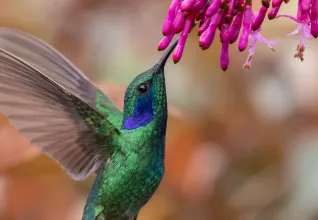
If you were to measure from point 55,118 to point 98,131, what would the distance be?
5.9 inches

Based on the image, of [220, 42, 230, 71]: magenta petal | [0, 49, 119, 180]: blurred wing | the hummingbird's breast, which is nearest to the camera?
[220, 42, 230, 71]: magenta petal

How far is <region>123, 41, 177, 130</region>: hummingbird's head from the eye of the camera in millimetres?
2238

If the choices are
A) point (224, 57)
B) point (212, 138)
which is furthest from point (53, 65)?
point (212, 138)

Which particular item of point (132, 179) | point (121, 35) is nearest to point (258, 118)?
point (121, 35)

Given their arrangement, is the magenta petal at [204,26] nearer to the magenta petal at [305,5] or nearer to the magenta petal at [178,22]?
the magenta petal at [178,22]

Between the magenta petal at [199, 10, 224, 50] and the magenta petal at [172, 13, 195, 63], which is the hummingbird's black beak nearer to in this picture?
the magenta petal at [172, 13, 195, 63]

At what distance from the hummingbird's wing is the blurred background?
84 centimetres

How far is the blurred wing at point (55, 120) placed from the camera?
2.14 meters

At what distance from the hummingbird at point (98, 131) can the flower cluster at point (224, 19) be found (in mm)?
255

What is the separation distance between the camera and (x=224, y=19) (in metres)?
1.87

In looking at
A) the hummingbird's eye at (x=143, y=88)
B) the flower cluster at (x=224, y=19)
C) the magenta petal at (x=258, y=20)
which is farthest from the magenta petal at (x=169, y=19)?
the hummingbird's eye at (x=143, y=88)

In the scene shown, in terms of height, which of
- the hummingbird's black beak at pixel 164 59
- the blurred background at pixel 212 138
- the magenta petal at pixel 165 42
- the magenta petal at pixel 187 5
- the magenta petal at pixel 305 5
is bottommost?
the blurred background at pixel 212 138

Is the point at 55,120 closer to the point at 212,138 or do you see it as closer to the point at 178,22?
the point at 178,22

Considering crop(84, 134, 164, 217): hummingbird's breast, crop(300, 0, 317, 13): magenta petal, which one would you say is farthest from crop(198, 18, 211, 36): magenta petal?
crop(84, 134, 164, 217): hummingbird's breast
